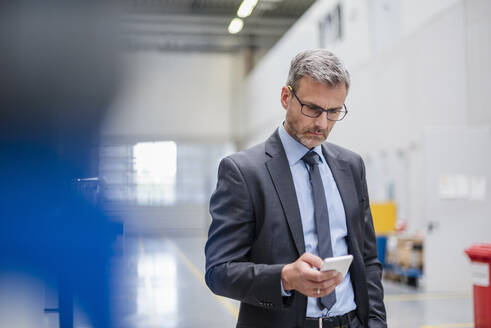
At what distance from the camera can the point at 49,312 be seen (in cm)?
153

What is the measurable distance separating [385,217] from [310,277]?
24.6ft

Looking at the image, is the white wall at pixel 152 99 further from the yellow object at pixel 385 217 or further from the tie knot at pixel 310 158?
the yellow object at pixel 385 217

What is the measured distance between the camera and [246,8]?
6.86 feet

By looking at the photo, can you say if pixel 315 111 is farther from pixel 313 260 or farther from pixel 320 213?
pixel 313 260

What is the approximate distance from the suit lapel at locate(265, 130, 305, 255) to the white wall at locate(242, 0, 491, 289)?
4.09 metres

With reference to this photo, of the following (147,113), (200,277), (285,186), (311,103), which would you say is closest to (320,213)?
(285,186)

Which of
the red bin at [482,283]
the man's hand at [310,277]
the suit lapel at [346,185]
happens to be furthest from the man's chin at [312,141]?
the red bin at [482,283]

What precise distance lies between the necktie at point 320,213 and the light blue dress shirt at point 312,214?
19 mm

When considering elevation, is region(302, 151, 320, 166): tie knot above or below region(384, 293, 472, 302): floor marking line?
above

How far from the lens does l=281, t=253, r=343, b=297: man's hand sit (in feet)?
4.22

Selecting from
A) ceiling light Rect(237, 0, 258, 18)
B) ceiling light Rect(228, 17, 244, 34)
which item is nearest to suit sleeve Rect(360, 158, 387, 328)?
ceiling light Rect(237, 0, 258, 18)

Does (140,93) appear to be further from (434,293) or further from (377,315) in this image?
(434,293)

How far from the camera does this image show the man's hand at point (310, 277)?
4.22 feet

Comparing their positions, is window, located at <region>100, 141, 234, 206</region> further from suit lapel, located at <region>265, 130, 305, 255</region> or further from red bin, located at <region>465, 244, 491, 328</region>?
red bin, located at <region>465, 244, 491, 328</region>
